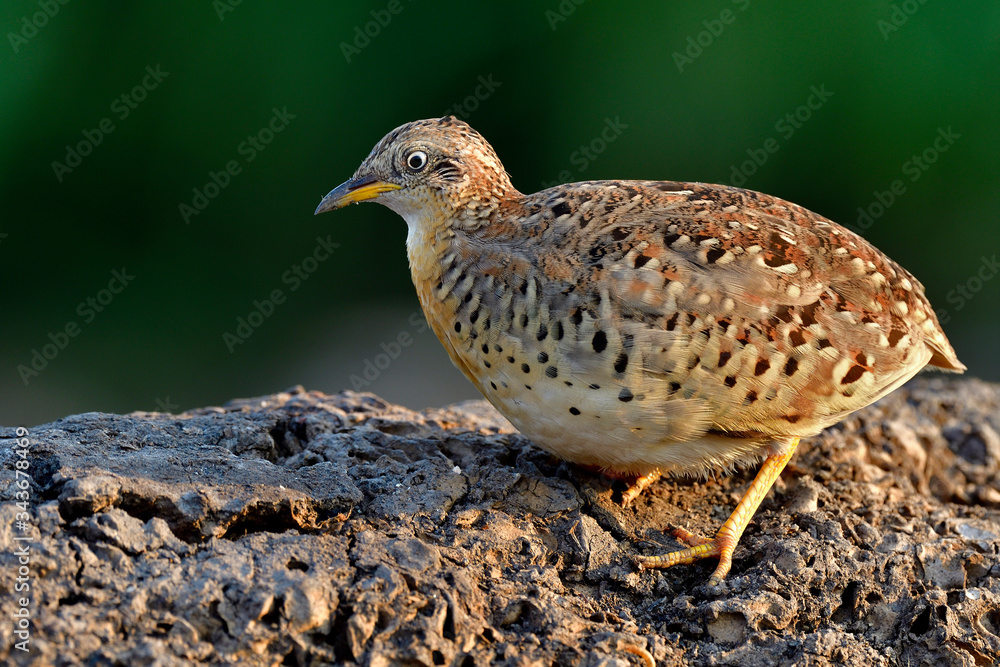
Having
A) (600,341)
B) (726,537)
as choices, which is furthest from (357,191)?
(726,537)

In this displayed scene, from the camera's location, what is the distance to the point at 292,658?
10.6 ft

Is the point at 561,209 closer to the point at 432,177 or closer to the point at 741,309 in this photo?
the point at 432,177

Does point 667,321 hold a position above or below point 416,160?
below

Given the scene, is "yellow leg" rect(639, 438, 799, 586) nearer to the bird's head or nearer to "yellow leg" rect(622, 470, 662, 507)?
"yellow leg" rect(622, 470, 662, 507)

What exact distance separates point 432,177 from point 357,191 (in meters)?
0.44

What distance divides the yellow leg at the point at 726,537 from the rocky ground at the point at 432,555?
0.07m

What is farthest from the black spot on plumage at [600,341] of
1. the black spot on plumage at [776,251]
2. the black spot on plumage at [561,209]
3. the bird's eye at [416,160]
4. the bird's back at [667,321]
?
the bird's eye at [416,160]

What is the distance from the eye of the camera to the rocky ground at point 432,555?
3.26 meters

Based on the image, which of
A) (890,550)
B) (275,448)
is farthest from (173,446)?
(890,550)

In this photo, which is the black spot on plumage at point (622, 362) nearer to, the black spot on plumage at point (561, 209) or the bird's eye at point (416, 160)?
the black spot on plumage at point (561, 209)

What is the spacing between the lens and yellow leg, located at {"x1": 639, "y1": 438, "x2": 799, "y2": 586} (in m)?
4.19

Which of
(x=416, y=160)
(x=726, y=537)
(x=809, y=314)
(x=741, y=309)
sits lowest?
(x=726, y=537)

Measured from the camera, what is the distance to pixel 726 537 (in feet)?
14.2

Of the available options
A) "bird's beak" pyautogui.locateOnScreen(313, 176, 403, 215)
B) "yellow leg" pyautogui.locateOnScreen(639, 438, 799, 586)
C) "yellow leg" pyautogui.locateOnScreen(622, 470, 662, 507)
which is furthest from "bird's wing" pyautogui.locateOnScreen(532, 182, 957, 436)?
"bird's beak" pyautogui.locateOnScreen(313, 176, 403, 215)
